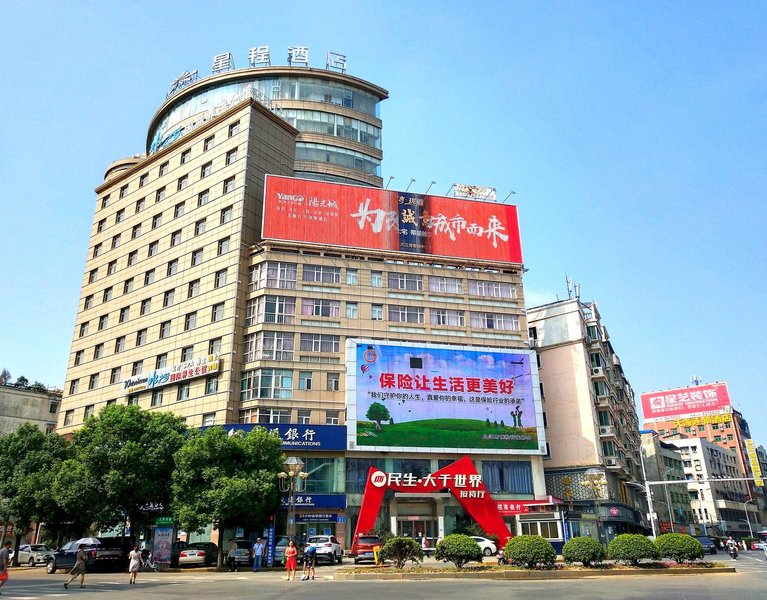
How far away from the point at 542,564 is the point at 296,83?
6133 cm

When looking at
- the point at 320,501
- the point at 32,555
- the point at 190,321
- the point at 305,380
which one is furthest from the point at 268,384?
the point at 32,555

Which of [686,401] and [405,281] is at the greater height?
[686,401]

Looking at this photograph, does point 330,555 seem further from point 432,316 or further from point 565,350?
point 565,350

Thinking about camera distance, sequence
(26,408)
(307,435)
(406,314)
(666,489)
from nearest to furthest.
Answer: (307,435) < (406,314) < (26,408) < (666,489)

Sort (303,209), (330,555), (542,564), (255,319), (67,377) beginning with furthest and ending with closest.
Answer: (67,377) < (303,209) < (255,319) < (330,555) < (542,564)

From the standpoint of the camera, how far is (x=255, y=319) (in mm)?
48938

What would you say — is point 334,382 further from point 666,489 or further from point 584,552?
point 666,489

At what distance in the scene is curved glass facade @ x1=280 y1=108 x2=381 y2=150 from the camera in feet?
229

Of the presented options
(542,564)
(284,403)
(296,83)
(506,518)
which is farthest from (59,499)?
(296,83)

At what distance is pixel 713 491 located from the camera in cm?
10288

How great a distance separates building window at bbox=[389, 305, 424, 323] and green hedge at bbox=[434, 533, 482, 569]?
27.7 m

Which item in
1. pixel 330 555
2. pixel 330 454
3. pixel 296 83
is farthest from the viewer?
pixel 296 83

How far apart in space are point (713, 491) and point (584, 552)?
93.7m

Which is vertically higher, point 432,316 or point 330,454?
point 432,316
